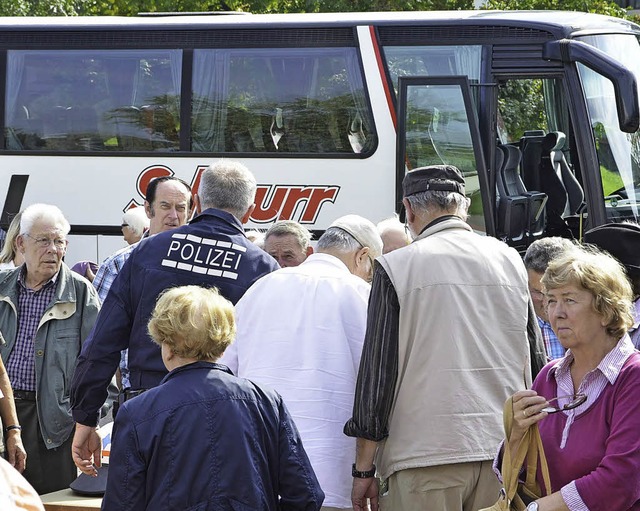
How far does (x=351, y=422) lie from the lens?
4.49 metres

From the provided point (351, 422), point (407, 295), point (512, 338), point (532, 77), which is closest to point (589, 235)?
point (512, 338)

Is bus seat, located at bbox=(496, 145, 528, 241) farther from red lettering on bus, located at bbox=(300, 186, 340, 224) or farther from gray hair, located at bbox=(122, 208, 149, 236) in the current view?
gray hair, located at bbox=(122, 208, 149, 236)

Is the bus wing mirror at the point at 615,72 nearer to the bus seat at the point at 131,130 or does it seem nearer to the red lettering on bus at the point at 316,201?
the red lettering on bus at the point at 316,201

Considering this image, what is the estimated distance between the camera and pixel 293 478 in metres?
3.89

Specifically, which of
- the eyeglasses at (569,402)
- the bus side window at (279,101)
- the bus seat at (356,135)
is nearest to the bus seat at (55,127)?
the bus side window at (279,101)

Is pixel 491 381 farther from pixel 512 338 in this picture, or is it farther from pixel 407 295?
pixel 407 295

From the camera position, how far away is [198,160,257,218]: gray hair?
17.1 ft

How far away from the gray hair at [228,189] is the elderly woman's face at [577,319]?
1846 mm

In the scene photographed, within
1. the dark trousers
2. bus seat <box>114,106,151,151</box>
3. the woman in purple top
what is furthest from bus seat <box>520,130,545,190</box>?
the woman in purple top

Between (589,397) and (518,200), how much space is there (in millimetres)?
7141

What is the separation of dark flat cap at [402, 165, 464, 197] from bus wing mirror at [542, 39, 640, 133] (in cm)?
564

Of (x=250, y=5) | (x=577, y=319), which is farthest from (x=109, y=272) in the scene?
(x=250, y=5)

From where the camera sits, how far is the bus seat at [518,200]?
10.8 meters

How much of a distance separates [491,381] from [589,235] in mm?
801
